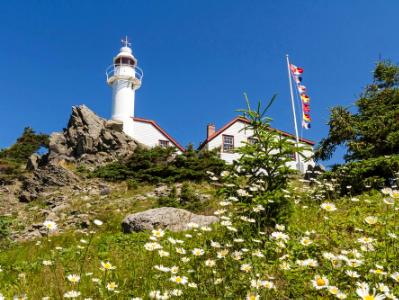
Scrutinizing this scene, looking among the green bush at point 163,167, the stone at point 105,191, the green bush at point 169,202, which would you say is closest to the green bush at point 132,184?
the green bush at point 163,167

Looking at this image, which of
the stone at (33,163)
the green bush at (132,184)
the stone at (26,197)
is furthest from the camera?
the stone at (33,163)

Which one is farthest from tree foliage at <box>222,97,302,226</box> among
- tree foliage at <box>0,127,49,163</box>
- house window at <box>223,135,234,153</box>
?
tree foliage at <box>0,127,49,163</box>

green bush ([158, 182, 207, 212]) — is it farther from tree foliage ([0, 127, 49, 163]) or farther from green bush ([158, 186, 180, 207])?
tree foliage ([0, 127, 49, 163])

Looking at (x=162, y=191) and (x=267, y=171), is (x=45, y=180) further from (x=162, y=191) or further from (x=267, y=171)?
(x=267, y=171)

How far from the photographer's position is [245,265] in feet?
12.6

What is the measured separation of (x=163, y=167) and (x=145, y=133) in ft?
44.2

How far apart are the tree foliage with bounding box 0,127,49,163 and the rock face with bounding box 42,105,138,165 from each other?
28.2 feet

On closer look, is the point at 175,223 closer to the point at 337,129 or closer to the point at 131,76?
the point at 337,129

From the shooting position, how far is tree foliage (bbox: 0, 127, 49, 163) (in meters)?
39.4

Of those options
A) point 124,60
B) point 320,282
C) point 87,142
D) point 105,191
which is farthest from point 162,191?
point 124,60

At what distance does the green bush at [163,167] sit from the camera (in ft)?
80.6

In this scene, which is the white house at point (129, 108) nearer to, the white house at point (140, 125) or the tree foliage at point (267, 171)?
the white house at point (140, 125)

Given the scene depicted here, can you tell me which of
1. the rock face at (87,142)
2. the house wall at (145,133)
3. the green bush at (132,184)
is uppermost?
the house wall at (145,133)

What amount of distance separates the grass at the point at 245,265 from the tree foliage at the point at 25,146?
33.7 meters
